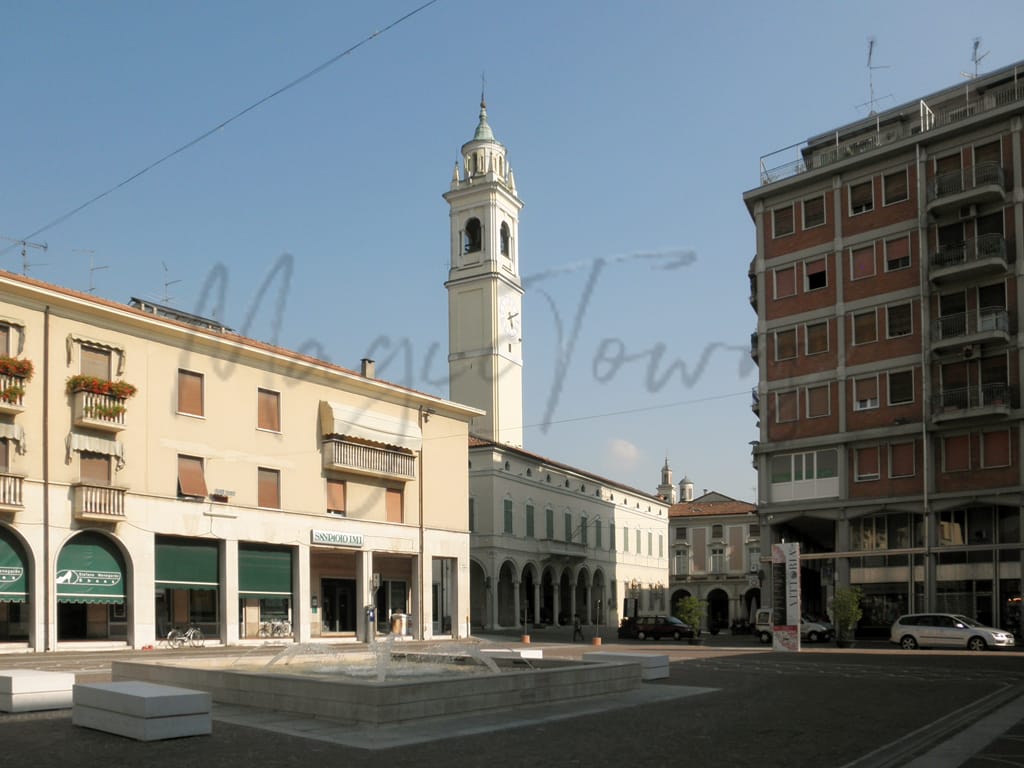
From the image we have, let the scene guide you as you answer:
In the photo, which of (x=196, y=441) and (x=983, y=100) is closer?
(x=196, y=441)

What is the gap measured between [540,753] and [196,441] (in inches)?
1198

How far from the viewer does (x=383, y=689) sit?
14.0m

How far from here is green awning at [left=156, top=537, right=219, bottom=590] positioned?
127 ft

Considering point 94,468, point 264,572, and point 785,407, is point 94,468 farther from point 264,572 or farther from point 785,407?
point 785,407

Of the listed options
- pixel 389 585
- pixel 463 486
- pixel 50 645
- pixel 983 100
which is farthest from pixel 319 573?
pixel 983 100

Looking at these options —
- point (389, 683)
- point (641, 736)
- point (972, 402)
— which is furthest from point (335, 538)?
point (641, 736)

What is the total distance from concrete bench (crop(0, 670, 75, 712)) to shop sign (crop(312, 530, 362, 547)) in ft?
94.7

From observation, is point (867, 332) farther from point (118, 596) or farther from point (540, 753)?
point (540, 753)

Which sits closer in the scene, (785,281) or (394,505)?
(394,505)

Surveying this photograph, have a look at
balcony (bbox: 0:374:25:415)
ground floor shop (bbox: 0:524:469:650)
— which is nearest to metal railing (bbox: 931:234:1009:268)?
ground floor shop (bbox: 0:524:469:650)

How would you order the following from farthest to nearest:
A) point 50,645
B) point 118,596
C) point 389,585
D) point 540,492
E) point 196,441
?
point 540,492
point 389,585
point 196,441
point 118,596
point 50,645

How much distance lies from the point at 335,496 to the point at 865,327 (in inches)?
965

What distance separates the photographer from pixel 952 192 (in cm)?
4531

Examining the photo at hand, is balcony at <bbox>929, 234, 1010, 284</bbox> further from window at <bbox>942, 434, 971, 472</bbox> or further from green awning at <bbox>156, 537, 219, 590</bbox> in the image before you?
green awning at <bbox>156, 537, 219, 590</bbox>
